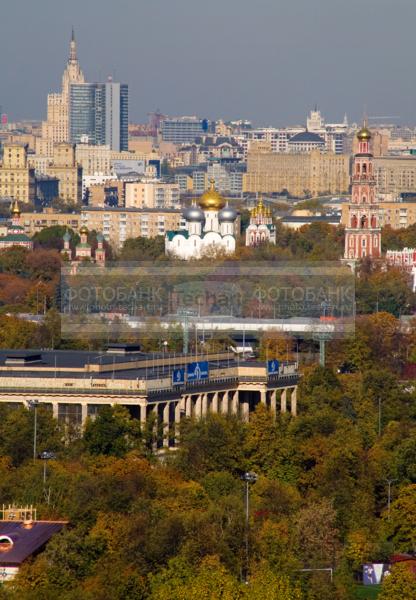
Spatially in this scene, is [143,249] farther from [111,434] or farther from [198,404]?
[111,434]

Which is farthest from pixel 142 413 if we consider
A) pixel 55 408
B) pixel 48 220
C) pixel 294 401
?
pixel 48 220

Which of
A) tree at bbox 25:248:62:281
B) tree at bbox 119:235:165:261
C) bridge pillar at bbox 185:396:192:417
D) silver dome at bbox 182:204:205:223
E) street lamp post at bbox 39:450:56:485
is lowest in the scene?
street lamp post at bbox 39:450:56:485

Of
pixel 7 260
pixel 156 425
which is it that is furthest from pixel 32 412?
pixel 7 260

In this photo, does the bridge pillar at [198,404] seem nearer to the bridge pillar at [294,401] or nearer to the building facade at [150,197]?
the bridge pillar at [294,401]

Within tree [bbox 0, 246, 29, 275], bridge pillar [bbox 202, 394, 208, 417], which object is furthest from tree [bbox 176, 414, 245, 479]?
tree [bbox 0, 246, 29, 275]

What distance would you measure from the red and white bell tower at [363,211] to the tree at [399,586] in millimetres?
74035

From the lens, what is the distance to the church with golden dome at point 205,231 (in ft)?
406

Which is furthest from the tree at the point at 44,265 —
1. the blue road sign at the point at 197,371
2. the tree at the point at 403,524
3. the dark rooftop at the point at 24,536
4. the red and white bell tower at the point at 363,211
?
the dark rooftop at the point at 24,536

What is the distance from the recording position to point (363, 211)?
12231 cm

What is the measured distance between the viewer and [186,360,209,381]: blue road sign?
68125 millimetres

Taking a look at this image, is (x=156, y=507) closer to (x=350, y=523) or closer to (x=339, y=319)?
(x=350, y=523)

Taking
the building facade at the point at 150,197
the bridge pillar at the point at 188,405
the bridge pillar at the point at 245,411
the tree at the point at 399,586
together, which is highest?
the building facade at the point at 150,197

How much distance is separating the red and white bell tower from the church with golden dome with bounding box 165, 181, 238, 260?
4.77 meters

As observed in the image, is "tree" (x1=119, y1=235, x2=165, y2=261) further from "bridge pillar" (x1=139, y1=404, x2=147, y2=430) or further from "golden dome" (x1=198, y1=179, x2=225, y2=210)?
"bridge pillar" (x1=139, y1=404, x2=147, y2=430)
